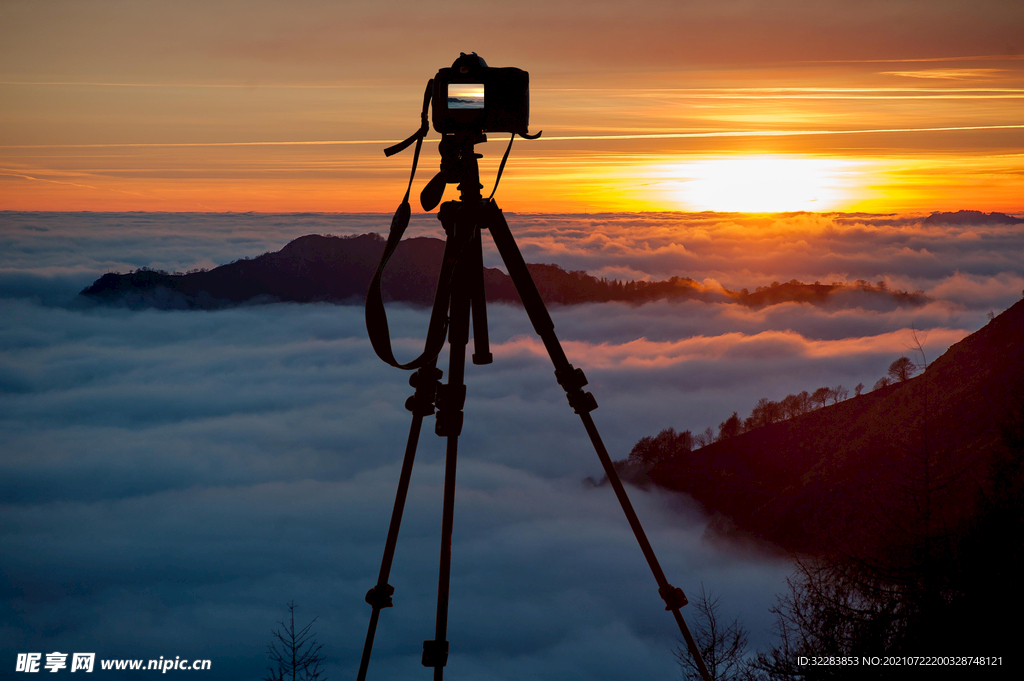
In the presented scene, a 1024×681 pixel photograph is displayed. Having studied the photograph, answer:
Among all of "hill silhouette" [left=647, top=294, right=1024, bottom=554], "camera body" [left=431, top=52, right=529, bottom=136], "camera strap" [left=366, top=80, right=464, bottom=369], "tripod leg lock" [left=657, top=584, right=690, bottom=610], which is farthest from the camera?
"hill silhouette" [left=647, top=294, right=1024, bottom=554]

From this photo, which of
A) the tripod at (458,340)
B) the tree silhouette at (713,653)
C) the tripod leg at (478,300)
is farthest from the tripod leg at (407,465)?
the tree silhouette at (713,653)

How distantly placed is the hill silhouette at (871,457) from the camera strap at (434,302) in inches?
599

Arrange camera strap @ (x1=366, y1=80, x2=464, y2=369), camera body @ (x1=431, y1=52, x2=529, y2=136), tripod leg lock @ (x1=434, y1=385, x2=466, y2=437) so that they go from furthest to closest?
1. tripod leg lock @ (x1=434, y1=385, x2=466, y2=437)
2. camera body @ (x1=431, y1=52, x2=529, y2=136)
3. camera strap @ (x1=366, y1=80, x2=464, y2=369)

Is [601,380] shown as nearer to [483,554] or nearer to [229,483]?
[483,554]

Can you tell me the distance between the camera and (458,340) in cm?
367

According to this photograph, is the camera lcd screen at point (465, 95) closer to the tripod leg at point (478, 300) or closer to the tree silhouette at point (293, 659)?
the tripod leg at point (478, 300)

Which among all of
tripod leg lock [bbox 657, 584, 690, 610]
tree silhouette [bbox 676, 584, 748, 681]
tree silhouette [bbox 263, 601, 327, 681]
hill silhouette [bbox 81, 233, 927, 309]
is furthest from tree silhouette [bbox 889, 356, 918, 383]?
hill silhouette [bbox 81, 233, 927, 309]

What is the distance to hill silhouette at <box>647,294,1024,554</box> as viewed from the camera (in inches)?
918

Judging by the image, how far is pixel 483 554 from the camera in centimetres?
10988

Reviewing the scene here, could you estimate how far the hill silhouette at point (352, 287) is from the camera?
6378 inches

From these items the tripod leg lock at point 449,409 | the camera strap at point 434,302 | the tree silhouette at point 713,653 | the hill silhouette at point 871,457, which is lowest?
the tree silhouette at point 713,653

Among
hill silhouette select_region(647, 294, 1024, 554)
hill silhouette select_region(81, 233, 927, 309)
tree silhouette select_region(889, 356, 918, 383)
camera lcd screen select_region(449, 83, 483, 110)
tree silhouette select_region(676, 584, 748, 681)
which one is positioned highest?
hill silhouette select_region(81, 233, 927, 309)

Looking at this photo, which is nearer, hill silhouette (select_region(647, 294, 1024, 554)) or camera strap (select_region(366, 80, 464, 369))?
camera strap (select_region(366, 80, 464, 369))

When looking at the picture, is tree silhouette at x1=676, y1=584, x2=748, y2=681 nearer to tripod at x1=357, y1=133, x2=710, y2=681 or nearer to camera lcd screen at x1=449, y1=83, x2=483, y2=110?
tripod at x1=357, y1=133, x2=710, y2=681
